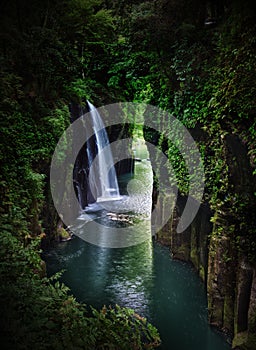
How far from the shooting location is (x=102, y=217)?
55.4ft

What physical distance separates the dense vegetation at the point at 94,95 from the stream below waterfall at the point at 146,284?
3.31 ft

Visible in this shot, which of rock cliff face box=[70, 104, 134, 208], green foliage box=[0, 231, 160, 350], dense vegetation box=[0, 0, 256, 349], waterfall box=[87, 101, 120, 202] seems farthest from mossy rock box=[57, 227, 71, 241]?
green foliage box=[0, 231, 160, 350]

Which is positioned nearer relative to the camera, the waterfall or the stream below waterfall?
the stream below waterfall

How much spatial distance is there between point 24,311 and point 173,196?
872 cm

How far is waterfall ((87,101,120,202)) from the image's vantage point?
1827 cm

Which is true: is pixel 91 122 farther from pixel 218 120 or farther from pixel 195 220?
pixel 218 120

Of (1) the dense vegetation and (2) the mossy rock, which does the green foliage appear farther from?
(2) the mossy rock

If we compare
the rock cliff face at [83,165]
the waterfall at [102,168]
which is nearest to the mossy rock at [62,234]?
the rock cliff face at [83,165]

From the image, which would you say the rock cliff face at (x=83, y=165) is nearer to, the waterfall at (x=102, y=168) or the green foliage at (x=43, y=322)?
the waterfall at (x=102, y=168)

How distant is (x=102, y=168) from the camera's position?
21.3 meters

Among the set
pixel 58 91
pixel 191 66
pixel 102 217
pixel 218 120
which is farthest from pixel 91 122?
pixel 218 120

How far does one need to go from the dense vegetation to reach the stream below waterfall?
1.01 metres

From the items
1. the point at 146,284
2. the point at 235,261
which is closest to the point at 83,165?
the point at 146,284

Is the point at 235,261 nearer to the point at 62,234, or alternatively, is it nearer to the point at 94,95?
the point at 62,234
